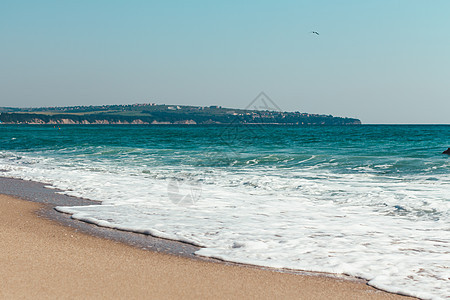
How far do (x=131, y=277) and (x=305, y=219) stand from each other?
361 centimetres

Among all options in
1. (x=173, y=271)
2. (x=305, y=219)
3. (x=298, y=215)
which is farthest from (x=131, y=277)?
(x=298, y=215)

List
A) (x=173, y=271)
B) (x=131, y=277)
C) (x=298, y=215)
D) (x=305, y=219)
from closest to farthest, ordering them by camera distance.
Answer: (x=131, y=277)
(x=173, y=271)
(x=305, y=219)
(x=298, y=215)

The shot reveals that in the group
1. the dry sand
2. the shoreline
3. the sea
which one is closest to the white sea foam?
the sea

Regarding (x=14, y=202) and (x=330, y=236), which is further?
(x=14, y=202)

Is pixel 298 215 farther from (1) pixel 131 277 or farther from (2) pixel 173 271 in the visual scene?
(1) pixel 131 277

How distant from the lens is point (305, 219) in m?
7.06

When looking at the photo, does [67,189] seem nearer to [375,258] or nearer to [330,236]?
[330,236]

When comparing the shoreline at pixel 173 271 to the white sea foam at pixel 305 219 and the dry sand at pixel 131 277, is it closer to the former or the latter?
the dry sand at pixel 131 277

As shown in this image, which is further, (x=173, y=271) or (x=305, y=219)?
(x=305, y=219)

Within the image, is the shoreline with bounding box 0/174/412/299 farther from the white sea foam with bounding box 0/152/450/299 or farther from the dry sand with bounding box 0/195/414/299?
the white sea foam with bounding box 0/152/450/299

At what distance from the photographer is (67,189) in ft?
33.1

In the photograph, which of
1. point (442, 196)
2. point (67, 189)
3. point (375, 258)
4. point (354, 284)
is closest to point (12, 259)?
point (354, 284)

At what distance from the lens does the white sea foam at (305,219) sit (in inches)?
188

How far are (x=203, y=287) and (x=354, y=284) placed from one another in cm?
139
